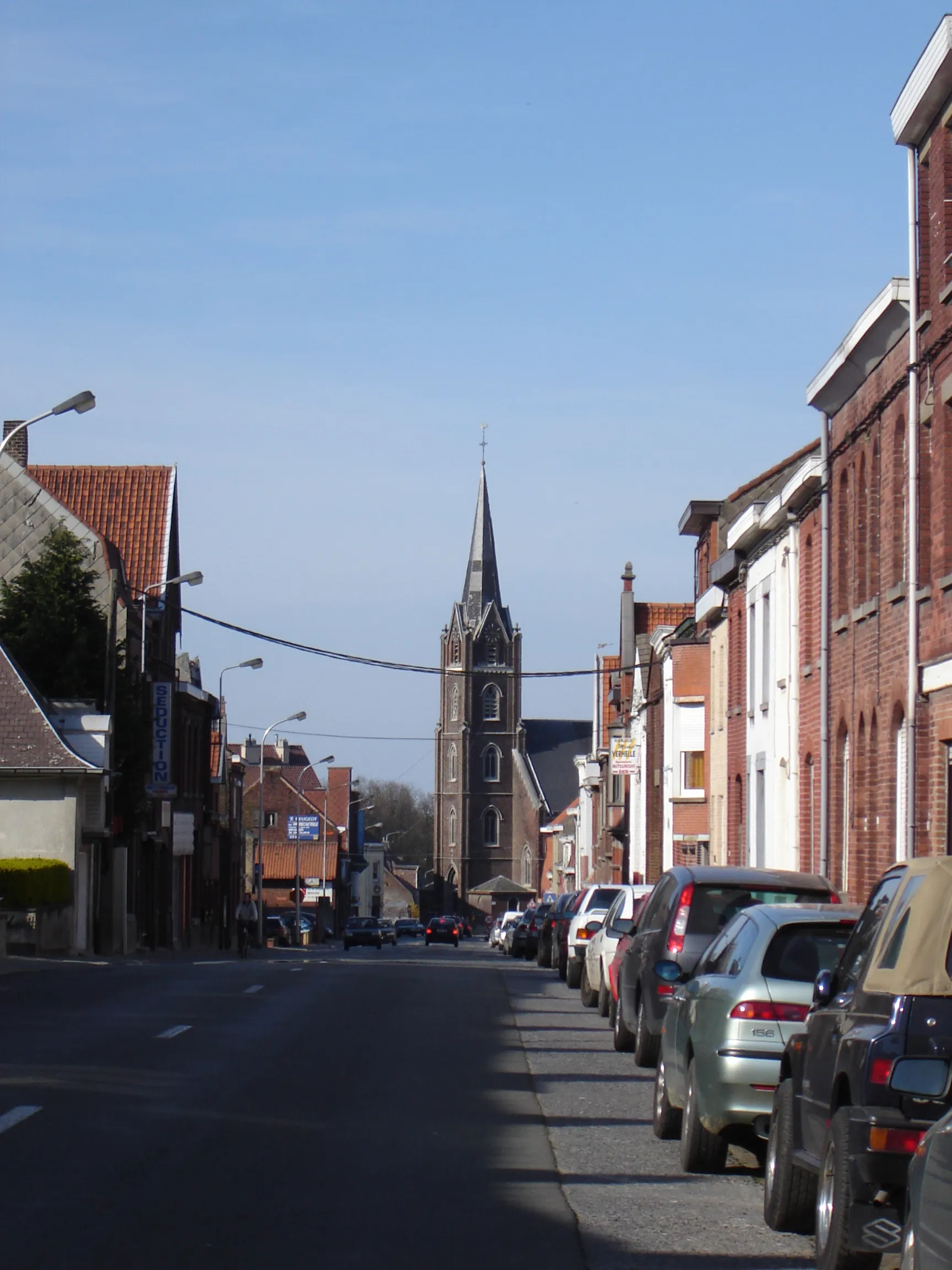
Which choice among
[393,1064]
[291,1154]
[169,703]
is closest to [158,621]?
[169,703]

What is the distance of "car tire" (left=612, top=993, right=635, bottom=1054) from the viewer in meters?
17.0

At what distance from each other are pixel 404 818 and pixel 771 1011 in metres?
Result: 173

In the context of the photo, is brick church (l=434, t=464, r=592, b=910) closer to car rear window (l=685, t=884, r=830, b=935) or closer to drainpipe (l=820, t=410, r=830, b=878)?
drainpipe (l=820, t=410, r=830, b=878)

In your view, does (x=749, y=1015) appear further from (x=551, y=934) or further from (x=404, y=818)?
(x=404, y=818)

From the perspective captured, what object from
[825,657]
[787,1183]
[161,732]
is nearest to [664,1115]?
[787,1183]

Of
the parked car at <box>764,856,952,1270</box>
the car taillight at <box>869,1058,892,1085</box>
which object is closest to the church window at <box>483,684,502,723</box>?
the parked car at <box>764,856,952,1270</box>

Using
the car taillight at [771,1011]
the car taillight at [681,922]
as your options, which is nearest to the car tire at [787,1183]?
the car taillight at [771,1011]

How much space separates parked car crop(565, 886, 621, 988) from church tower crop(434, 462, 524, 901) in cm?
10970

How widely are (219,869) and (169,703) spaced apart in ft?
76.4

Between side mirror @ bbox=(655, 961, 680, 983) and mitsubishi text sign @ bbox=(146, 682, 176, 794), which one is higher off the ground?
mitsubishi text sign @ bbox=(146, 682, 176, 794)

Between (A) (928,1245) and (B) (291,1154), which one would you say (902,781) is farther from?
(A) (928,1245)

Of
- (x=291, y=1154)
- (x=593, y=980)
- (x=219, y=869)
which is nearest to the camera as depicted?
(x=291, y=1154)

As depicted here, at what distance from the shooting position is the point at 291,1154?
9.97 metres

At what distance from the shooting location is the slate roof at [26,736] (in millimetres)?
38156
